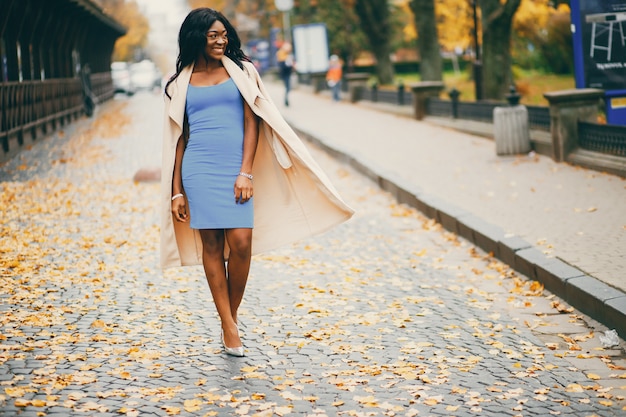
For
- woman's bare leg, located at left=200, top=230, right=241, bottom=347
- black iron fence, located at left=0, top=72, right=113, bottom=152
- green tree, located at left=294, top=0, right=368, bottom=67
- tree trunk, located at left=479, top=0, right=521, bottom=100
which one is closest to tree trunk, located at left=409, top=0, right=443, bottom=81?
tree trunk, located at left=479, top=0, right=521, bottom=100

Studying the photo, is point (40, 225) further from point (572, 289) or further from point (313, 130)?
point (313, 130)

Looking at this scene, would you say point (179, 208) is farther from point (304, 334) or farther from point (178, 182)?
point (304, 334)

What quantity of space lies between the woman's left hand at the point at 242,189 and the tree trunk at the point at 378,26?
3236 centimetres

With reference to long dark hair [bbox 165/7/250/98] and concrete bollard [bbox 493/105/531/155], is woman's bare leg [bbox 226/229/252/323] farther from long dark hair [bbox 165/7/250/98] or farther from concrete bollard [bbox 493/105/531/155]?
concrete bollard [bbox 493/105/531/155]

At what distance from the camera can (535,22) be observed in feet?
114

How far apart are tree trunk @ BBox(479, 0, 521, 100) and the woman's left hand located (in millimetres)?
18160

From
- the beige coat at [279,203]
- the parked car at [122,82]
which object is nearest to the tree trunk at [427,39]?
the parked car at [122,82]

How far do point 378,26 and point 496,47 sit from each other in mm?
15033

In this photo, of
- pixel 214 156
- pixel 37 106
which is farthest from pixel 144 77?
pixel 214 156

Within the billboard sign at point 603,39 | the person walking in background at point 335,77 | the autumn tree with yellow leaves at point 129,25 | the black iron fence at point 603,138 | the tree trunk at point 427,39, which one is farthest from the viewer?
the autumn tree with yellow leaves at point 129,25

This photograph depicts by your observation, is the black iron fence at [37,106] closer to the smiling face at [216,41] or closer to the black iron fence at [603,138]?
the black iron fence at [603,138]

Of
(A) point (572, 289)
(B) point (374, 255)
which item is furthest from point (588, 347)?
(B) point (374, 255)

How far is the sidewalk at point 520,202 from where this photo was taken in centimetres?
709

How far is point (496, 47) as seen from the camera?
902 inches
